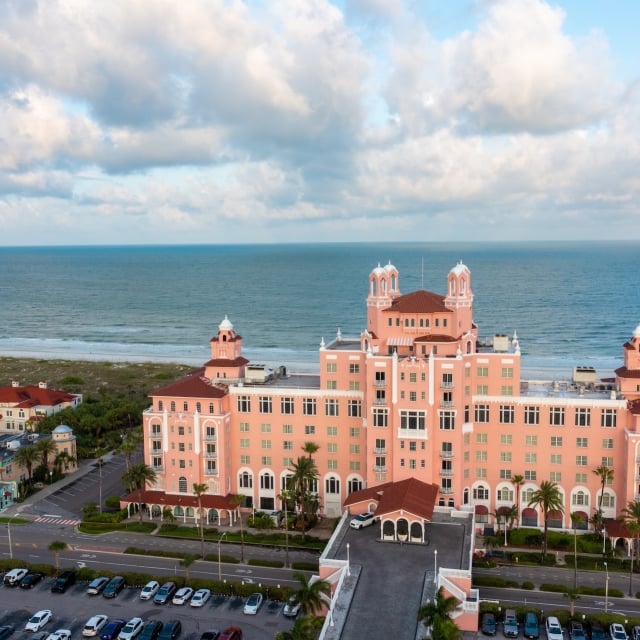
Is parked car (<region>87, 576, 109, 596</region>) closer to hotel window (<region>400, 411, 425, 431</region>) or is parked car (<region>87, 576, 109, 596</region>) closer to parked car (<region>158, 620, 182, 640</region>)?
parked car (<region>158, 620, 182, 640</region>)

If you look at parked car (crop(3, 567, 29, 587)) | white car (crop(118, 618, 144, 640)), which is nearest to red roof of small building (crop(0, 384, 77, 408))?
parked car (crop(3, 567, 29, 587))

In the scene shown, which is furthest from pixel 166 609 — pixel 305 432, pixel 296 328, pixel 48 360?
pixel 296 328

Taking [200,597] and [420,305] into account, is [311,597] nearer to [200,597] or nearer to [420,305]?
[200,597]

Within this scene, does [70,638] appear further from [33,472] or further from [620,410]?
[620,410]

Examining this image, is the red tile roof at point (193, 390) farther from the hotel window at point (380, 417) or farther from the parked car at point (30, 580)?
the parked car at point (30, 580)

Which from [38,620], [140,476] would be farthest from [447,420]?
[38,620]

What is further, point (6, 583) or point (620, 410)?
point (620, 410)
